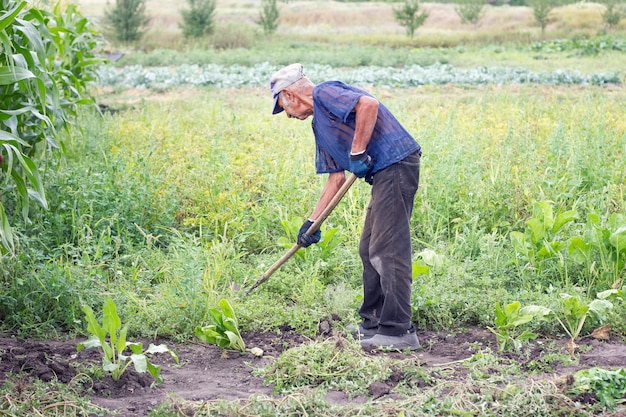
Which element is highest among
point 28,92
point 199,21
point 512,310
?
point 199,21

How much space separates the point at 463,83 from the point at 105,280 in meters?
10.8

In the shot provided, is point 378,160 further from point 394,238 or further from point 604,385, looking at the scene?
point 604,385

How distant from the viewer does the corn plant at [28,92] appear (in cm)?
382

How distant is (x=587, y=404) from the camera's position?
3461mm

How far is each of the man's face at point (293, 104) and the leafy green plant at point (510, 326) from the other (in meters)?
1.65

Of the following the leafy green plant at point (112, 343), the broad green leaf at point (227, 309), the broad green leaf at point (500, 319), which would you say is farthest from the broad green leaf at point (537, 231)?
the leafy green plant at point (112, 343)

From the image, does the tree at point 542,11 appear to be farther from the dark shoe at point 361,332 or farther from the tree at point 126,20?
the dark shoe at point 361,332

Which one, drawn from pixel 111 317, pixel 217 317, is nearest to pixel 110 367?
pixel 111 317

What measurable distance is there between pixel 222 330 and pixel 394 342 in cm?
105

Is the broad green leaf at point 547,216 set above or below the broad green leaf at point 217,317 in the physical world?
above

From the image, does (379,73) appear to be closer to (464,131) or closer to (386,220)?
(464,131)

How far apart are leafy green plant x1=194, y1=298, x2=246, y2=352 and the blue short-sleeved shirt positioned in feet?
3.79

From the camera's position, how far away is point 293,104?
4355 millimetres

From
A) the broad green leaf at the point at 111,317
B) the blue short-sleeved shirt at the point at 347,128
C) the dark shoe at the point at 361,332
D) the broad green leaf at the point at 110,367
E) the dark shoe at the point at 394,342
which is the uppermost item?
the blue short-sleeved shirt at the point at 347,128
